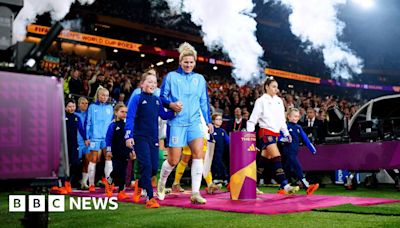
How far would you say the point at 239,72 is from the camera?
14.2 meters

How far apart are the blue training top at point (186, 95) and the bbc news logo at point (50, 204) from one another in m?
1.48

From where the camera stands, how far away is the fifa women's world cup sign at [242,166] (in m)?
7.26

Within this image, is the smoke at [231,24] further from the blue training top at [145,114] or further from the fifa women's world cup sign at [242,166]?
the blue training top at [145,114]

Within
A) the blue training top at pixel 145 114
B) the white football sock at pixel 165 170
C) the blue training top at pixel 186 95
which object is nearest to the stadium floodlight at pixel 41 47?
the blue training top at pixel 145 114

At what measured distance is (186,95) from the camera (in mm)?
6852

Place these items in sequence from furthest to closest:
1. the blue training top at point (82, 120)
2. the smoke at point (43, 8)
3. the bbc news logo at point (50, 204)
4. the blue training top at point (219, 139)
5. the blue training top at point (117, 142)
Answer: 1. the blue training top at point (219, 139)
2. the blue training top at point (82, 120)
3. the blue training top at point (117, 142)
4. the smoke at point (43, 8)
5. the bbc news logo at point (50, 204)

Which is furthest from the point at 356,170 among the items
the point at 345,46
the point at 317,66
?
the point at 317,66

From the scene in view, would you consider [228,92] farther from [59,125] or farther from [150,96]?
[59,125]

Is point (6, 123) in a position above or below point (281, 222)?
above

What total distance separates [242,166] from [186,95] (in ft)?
4.72

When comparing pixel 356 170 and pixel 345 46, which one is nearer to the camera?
pixel 356 170

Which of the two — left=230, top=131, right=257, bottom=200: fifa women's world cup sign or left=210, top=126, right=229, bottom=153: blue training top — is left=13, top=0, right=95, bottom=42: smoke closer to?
left=230, top=131, right=257, bottom=200: fifa women's world cup sign

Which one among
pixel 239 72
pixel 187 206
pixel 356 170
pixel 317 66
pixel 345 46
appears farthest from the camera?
pixel 317 66

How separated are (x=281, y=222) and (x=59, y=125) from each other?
9.08ft
